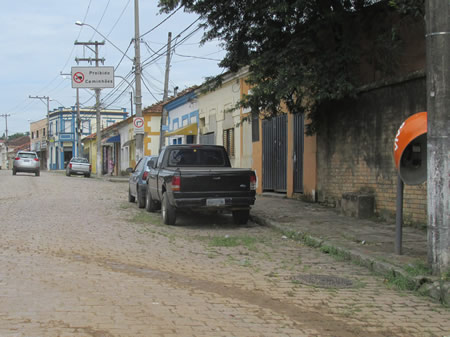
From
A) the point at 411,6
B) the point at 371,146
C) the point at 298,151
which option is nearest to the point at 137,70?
the point at 298,151

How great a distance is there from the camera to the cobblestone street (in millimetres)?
4371

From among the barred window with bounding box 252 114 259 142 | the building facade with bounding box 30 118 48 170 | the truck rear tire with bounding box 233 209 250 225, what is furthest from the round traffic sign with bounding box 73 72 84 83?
the building facade with bounding box 30 118 48 170

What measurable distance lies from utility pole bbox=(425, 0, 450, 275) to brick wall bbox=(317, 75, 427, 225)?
368cm

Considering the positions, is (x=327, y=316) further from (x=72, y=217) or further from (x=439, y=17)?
(x=72, y=217)

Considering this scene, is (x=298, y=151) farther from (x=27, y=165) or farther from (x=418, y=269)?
(x=27, y=165)

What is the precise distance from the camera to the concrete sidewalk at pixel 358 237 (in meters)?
6.08

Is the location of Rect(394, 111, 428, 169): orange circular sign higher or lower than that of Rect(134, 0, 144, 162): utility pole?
lower

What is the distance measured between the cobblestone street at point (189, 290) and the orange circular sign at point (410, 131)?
1726mm

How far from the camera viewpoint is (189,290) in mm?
5605

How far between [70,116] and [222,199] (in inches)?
2503

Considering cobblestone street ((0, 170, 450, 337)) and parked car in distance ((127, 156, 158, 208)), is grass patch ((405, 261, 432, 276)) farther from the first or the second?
parked car in distance ((127, 156, 158, 208))

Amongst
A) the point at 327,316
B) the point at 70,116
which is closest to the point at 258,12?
the point at 327,316

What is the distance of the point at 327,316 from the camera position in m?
4.80

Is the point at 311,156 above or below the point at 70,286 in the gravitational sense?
above
